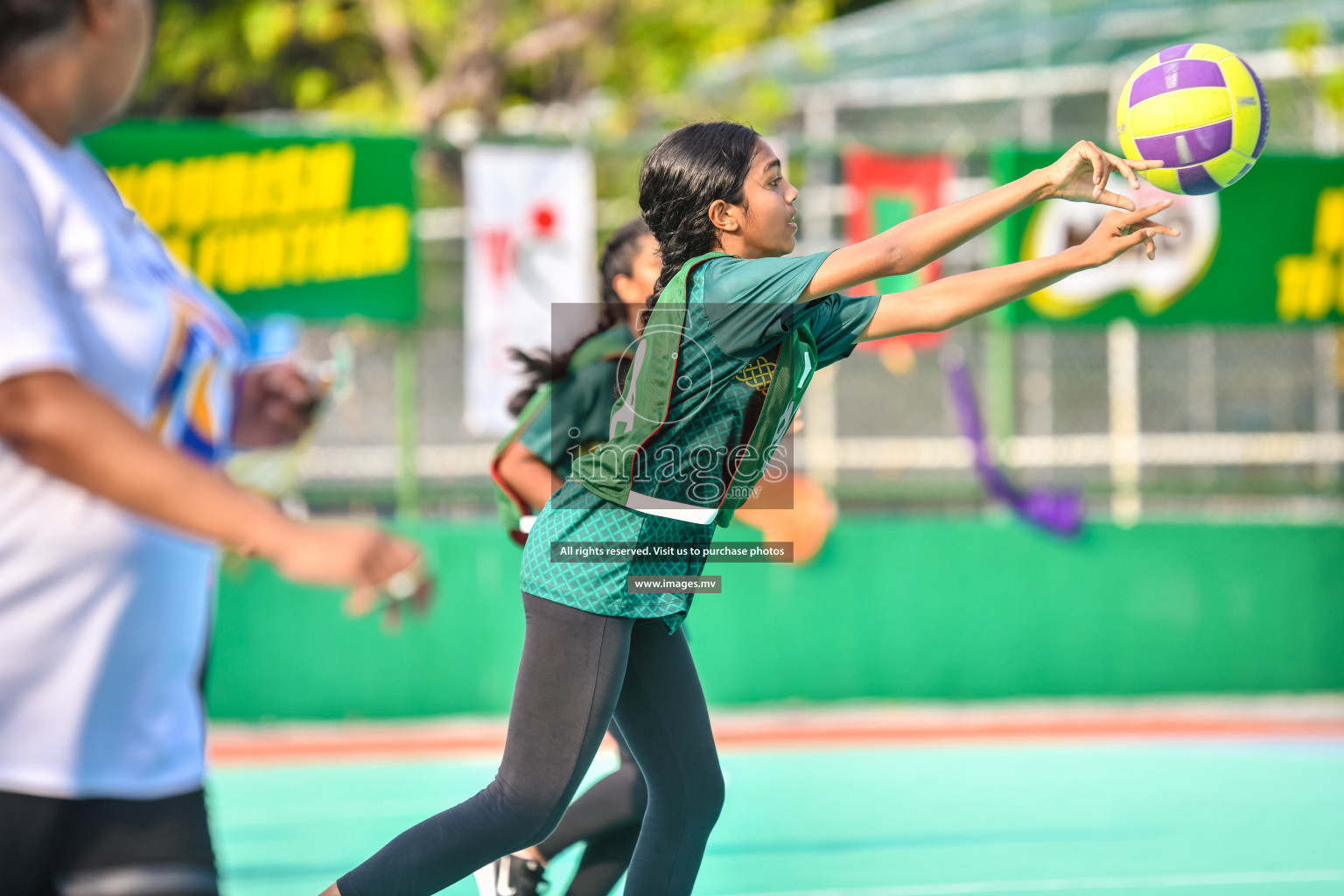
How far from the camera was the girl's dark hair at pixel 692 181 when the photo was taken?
3.38m

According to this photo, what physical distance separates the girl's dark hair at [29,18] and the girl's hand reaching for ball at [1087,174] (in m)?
1.87

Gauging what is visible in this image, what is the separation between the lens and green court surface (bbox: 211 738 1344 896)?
5.51 m

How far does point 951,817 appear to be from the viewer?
6.62 metres

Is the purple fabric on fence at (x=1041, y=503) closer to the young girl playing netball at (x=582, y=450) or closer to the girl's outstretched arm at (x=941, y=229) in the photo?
the young girl playing netball at (x=582, y=450)

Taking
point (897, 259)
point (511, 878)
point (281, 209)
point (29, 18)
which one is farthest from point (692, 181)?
point (281, 209)

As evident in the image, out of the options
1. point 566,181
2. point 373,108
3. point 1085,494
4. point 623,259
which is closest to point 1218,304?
point 1085,494

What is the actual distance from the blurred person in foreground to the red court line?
20.9 ft

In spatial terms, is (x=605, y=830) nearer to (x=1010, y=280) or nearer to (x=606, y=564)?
(x=606, y=564)

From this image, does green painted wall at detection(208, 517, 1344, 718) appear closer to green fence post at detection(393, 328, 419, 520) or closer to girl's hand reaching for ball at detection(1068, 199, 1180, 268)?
green fence post at detection(393, 328, 419, 520)

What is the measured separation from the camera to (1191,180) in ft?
12.0

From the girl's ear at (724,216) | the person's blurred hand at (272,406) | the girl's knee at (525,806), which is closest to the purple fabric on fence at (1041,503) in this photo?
the girl's ear at (724,216)

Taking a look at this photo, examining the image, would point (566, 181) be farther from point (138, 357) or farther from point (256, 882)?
point (138, 357)

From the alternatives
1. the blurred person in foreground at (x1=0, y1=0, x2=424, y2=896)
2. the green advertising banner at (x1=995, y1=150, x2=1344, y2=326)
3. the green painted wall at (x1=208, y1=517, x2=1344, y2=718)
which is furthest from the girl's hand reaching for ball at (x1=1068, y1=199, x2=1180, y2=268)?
the green advertising banner at (x1=995, y1=150, x2=1344, y2=326)

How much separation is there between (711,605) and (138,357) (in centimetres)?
731
